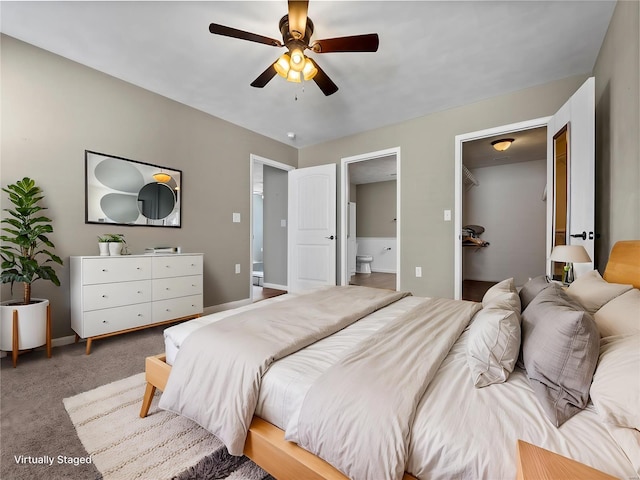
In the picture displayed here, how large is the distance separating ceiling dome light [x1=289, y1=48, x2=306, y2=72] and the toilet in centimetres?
536

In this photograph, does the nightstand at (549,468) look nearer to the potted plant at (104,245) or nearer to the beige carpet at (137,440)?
the beige carpet at (137,440)

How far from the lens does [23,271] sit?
2070 millimetres

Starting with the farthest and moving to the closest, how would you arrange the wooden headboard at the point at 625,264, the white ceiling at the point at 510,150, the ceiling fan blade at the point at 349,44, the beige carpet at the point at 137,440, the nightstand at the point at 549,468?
1. the white ceiling at the point at 510,150
2. the ceiling fan blade at the point at 349,44
3. the wooden headboard at the point at 625,264
4. the beige carpet at the point at 137,440
5. the nightstand at the point at 549,468

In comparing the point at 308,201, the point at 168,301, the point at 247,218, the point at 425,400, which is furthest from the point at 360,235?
the point at 425,400

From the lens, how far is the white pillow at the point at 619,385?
676 mm

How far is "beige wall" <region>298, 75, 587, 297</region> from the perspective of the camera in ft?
10.6

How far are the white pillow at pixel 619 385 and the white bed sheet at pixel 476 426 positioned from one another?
62 mm

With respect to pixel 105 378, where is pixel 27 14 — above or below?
above

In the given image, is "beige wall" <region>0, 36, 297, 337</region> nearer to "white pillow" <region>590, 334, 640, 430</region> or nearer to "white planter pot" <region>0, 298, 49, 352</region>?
"white planter pot" <region>0, 298, 49, 352</region>

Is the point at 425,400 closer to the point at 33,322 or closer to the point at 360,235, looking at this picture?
the point at 33,322

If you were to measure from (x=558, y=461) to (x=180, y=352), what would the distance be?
134 cm

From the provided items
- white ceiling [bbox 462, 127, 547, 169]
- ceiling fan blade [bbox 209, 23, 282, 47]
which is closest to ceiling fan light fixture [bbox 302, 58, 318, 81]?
ceiling fan blade [bbox 209, 23, 282, 47]

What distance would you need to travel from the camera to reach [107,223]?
2.72 m

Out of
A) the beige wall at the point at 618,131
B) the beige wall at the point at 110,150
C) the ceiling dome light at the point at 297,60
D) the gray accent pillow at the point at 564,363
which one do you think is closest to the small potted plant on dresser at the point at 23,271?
the beige wall at the point at 110,150
